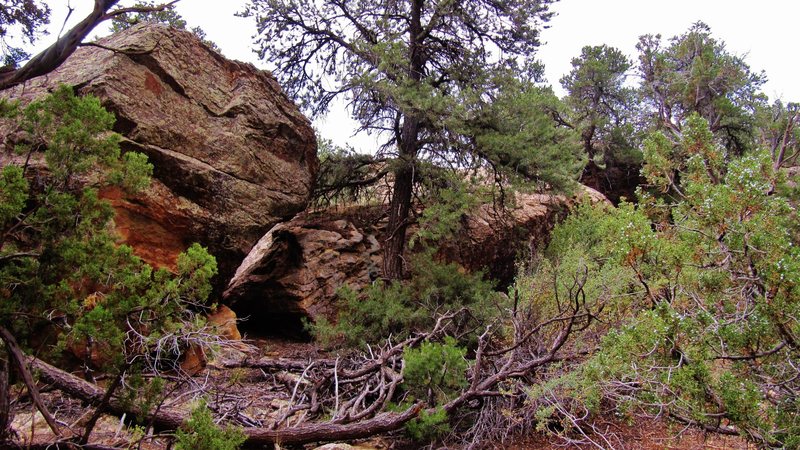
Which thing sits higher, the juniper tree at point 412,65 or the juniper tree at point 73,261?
the juniper tree at point 412,65

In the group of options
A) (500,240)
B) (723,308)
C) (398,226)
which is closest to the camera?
(723,308)

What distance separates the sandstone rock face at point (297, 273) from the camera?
9.83 m

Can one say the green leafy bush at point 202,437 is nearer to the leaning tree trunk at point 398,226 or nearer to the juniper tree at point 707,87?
the leaning tree trunk at point 398,226

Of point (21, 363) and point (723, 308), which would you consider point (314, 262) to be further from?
point (723, 308)

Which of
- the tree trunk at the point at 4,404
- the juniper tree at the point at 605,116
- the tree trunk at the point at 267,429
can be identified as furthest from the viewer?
the juniper tree at the point at 605,116

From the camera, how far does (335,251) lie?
10312mm

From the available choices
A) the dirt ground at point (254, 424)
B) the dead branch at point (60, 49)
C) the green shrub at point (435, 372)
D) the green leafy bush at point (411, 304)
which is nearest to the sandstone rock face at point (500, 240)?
the green leafy bush at point (411, 304)

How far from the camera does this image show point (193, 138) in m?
7.44

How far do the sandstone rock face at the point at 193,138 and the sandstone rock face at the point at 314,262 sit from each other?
5.39 feet

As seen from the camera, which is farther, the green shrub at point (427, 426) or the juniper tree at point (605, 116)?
the juniper tree at point (605, 116)

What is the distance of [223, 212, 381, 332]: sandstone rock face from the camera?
9.83 metres

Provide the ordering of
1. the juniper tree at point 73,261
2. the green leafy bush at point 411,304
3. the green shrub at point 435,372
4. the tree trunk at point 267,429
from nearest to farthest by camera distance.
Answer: the juniper tree at point 73,261, the tree trunk at point 267,429, the green shrub at point 435,372, the green leafy bush at point 411,304

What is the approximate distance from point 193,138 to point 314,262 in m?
3.67

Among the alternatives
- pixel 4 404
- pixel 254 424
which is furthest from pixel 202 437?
pixel 254 424
